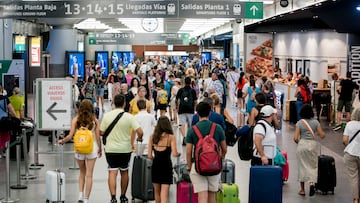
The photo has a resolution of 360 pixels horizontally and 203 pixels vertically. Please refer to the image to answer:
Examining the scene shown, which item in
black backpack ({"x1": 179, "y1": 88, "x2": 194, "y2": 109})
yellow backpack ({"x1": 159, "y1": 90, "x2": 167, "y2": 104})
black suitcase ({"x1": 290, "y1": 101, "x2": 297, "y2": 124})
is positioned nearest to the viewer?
black backpack ({"x1": 179, "y1": 88, "x2": 194, "y2": 109})

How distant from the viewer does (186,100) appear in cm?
1681

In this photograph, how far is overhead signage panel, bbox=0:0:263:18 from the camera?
21734 mm

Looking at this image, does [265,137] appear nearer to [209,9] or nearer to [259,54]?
[209,9]

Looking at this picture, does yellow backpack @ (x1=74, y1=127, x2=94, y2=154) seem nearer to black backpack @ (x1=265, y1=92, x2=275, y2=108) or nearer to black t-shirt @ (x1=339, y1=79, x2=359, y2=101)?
black backpack @ (x1=265, y1=92, x2=275, y2=108)

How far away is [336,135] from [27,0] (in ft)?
33.7

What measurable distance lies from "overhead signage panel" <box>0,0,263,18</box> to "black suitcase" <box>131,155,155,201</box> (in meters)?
11.7

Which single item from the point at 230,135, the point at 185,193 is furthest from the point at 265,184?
the point at 230,135

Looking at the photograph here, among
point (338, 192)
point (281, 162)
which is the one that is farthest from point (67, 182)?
point (338, 192)

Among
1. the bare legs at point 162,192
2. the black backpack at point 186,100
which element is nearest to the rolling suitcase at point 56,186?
the bare legs at point 162,192

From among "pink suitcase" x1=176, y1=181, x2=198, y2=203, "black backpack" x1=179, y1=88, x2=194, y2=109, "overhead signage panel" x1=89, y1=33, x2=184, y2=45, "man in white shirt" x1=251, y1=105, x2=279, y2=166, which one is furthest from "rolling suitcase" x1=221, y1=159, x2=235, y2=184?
"overhead signage panel" x1=89, y1=33, x2=184, y2=45

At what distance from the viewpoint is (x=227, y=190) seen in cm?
974

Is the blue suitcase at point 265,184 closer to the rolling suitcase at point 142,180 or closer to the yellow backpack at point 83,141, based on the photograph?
the rolling suitcase at point 142,180

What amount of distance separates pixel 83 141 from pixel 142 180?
46.4 inches

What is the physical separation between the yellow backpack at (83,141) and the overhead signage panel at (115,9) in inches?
469
